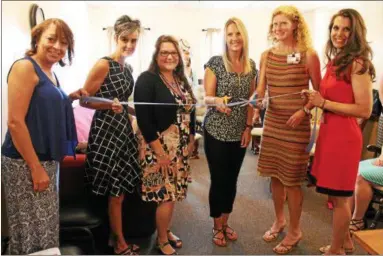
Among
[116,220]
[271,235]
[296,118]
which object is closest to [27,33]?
[116,220]

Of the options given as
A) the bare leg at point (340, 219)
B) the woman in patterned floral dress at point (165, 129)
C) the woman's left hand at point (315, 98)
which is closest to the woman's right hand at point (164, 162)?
the woman in patterned floral dress at point (165, 129)

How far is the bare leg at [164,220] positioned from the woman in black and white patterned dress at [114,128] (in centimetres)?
23

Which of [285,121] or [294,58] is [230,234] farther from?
[294,58]

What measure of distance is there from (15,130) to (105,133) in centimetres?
54

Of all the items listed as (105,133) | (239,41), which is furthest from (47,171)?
(239,41)

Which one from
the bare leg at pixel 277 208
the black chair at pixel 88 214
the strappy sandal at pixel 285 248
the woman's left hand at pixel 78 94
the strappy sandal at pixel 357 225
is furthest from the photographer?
the strappy sandal at pixel 357 225

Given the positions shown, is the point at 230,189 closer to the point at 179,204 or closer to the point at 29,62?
the point at 179,204

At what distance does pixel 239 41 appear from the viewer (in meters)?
1.97

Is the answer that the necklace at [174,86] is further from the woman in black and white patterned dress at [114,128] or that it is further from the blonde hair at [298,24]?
the blonde hair at [298,24]

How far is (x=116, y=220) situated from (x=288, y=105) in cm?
123

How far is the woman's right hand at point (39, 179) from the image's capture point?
4.56 ft

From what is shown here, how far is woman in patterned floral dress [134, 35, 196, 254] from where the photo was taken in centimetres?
180

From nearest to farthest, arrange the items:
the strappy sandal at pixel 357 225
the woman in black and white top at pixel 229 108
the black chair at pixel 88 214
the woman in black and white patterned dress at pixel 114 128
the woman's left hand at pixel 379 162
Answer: the woman in black and white patterned dress at pixel 114 128
the black chair at pixel 88 214
the woman in black and white top at pixel 229 108
the woman's left hand at pixel 379 162
the strappy sandal at pixel 357 225

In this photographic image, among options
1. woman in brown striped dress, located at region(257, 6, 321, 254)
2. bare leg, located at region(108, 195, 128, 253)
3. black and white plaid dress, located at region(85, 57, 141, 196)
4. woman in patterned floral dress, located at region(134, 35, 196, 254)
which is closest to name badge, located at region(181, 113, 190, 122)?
woman in patterned floral dress, located at region(134, 35, 196, 254)
